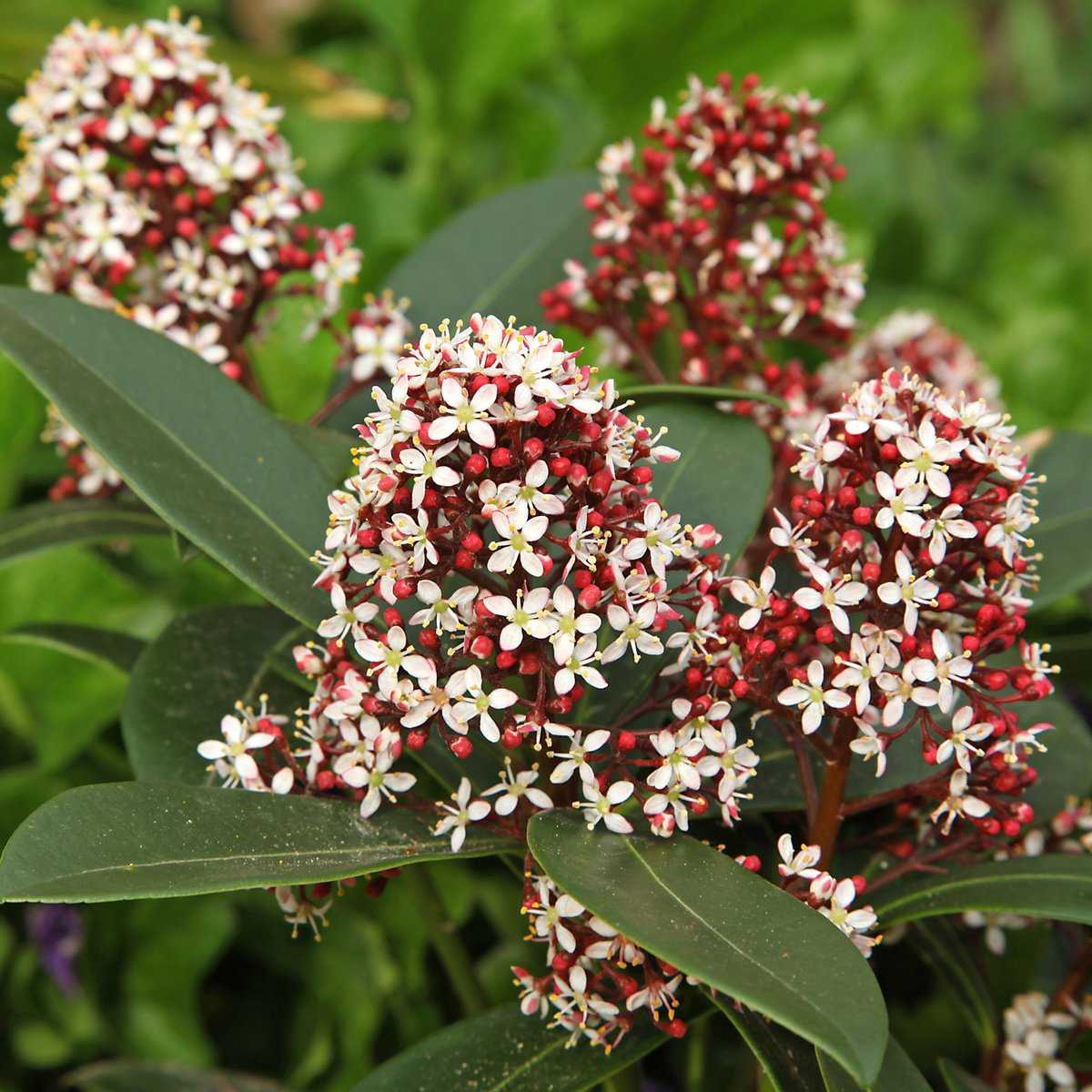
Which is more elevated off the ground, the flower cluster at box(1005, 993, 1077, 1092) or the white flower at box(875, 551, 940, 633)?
the white flower at box(875, 551, 940, 633)

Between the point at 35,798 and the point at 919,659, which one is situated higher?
the point at 35,798

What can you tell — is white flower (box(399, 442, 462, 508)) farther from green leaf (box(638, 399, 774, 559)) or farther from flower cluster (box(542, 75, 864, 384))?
flower cluster (box(542, 75, 864, 384))

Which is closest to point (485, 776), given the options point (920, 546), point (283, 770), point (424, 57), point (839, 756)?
point (283, 770)

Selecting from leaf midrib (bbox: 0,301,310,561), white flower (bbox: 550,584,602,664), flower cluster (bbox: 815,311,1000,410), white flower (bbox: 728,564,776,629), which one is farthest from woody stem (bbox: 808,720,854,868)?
flower cluster (bbox: 815,311,1000,410)

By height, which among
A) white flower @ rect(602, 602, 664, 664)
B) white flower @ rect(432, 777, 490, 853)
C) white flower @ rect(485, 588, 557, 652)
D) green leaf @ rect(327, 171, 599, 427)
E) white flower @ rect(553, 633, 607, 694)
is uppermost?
green leaf @ rect(327, 171, 599, 427)

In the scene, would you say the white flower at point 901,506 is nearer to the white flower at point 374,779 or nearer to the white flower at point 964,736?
the white flower at point 964,736

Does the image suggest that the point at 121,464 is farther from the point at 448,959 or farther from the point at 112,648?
the point at 448,959

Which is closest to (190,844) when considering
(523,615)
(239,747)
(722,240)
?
(239,747)

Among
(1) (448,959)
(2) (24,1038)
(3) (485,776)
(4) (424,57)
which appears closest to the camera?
(3) (485,776)
